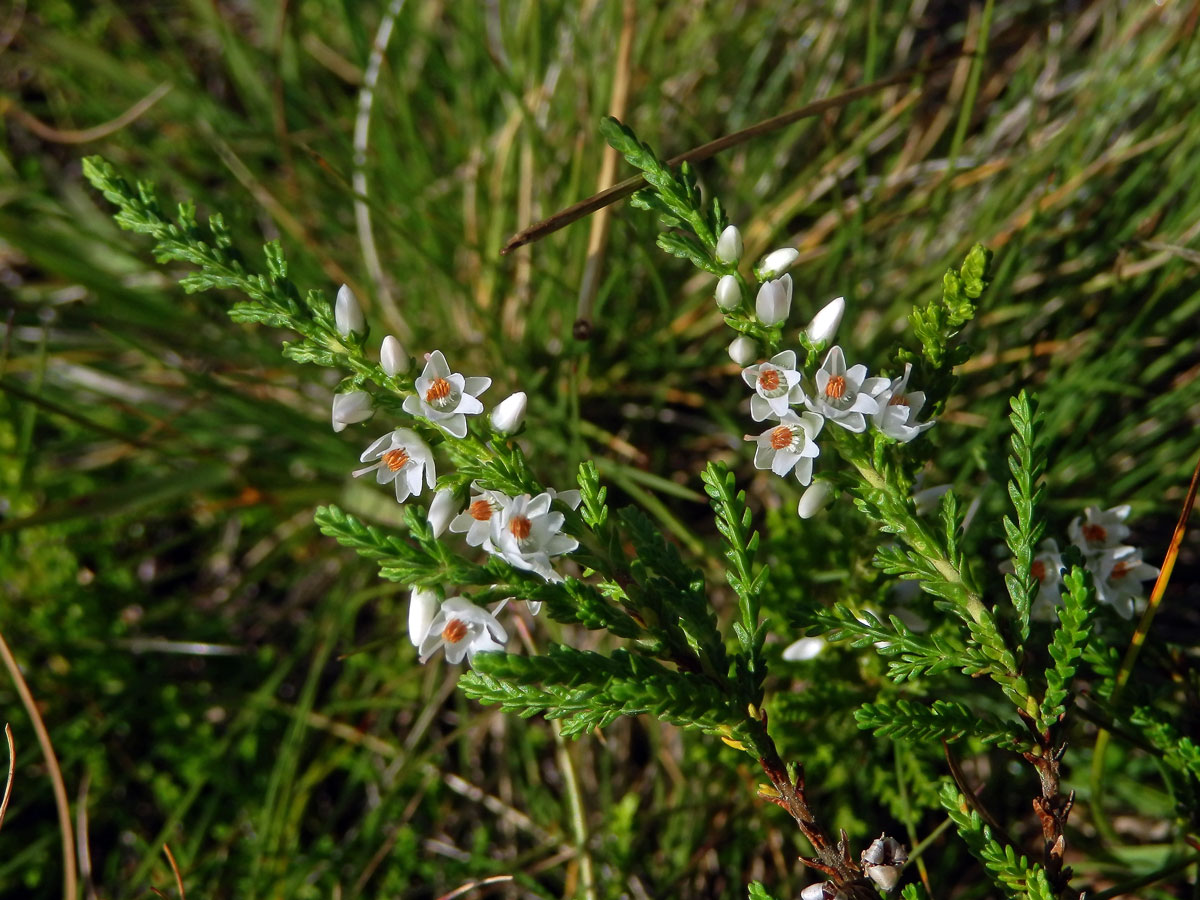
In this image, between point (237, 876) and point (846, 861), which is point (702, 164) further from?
point (237, 876)

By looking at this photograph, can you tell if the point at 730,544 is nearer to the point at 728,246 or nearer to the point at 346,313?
the point at 728,246

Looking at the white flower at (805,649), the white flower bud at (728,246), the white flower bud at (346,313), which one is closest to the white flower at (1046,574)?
the white flower at (805,649)

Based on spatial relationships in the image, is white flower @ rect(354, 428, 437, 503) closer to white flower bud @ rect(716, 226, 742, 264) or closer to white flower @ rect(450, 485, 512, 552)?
white flower @ rect(450, 485, 512, 552)

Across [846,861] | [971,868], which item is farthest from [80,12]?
[971,868]

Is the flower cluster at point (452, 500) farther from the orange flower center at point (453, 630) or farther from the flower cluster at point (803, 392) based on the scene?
the flower cluster at point (803, 392)

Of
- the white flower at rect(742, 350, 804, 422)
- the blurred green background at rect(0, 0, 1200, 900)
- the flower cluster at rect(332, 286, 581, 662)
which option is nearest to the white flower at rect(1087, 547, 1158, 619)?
the blurred green background at rect(0, 0, 1200, 900)
